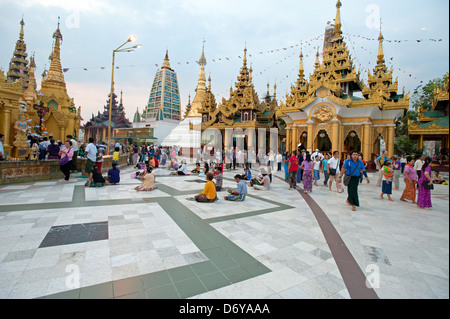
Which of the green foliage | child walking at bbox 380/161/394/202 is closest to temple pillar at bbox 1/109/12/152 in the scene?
child walking at bbox 380/161/394/202

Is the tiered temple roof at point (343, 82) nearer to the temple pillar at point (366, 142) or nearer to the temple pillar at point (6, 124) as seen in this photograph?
the temple pillar at point (366, 142)

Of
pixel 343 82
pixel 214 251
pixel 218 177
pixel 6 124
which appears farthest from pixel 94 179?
pixel 343 82

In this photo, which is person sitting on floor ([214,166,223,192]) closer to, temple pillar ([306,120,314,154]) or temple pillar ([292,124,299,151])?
temple pillar ([306,120,314,154])

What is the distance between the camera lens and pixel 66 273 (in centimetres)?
286

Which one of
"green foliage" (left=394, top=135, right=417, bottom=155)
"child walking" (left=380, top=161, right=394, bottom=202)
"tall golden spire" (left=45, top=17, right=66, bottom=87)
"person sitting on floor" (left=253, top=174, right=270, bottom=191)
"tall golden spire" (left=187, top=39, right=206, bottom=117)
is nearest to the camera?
"child walking" (left=380, top=161, right=394, bottom=202)

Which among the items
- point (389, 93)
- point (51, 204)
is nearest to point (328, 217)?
point (51, 204)

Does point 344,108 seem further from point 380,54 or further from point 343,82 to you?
point 380,54

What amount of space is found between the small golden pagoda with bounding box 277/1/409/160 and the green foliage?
2042 cm

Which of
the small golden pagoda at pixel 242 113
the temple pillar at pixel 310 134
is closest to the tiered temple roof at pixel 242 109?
the small golden pagoda at pixel 242 113

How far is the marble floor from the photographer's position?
8.57ft

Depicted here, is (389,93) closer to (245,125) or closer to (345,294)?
(245,125)

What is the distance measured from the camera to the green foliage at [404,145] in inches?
1438

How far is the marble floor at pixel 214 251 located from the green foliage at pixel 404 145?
126 feet

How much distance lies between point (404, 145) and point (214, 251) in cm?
4628
